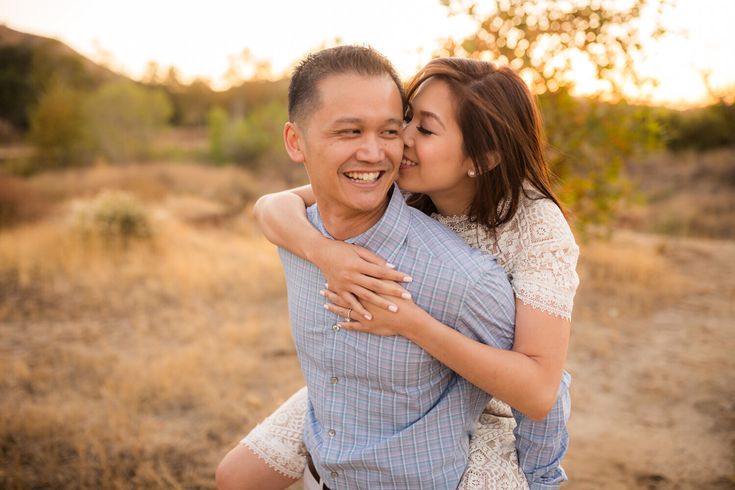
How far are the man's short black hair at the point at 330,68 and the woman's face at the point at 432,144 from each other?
4.3 inches

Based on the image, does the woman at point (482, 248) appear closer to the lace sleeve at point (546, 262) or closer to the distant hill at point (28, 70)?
the lace sleeve at point (546, 262)

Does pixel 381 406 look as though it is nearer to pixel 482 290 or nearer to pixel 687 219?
pixel 482 290

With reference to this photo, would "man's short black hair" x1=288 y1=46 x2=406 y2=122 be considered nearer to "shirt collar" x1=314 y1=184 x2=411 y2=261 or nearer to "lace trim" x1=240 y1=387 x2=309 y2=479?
"shirt collar" x1=314 y1=184 x2=411 y2=261

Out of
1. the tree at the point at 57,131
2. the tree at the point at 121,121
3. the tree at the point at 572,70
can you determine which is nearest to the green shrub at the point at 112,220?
the tree at the point at 572,70

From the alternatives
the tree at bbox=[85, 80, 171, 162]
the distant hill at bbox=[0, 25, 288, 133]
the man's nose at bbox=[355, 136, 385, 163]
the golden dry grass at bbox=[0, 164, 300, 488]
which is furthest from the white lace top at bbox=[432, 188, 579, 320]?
the distant hill at bbox=[0, 25, 288, 133]

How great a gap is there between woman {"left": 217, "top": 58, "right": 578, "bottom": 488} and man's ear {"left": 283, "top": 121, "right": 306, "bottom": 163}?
0.30 metres

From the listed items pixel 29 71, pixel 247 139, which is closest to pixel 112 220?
pixel 247 139

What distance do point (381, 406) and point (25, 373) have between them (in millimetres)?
4695

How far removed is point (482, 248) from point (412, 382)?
657mm

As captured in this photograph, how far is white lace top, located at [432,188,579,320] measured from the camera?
1827 millimetres

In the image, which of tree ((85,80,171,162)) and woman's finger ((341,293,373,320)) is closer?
woman's finger ((341,293,373,320))

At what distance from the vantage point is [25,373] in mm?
5074

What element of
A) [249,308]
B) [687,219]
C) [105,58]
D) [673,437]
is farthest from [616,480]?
[105,58]

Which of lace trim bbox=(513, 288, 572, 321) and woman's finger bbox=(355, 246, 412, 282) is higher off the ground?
woman's finger bbox=(355, 246, 412, 282)
